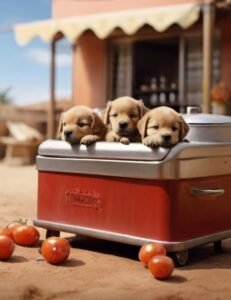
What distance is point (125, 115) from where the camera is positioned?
3.03m

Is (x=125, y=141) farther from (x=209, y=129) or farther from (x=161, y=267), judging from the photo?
(x=161, y=267)

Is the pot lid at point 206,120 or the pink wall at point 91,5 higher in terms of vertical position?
the pink wall at point 91,5

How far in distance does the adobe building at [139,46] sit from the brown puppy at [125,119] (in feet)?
14.6

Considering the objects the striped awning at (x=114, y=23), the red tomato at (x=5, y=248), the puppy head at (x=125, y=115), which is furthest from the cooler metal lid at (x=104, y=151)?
the striped awning at (x=114, y=23)

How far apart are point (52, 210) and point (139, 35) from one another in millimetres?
6382

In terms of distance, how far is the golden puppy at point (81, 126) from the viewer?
3.11m

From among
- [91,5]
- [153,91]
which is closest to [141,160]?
[153,91]

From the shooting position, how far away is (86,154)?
10.0 ft

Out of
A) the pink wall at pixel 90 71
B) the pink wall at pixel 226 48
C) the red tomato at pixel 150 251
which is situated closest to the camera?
the red tomato at pixel 150 251

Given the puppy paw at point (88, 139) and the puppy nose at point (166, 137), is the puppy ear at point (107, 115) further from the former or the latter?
the puppy nose at point (166, 137)

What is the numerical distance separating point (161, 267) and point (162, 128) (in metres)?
0.70

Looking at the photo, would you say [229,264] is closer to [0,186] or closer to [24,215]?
[24,215]

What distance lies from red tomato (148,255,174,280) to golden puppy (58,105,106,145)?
0.84 metres

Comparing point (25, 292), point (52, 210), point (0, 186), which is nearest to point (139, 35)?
point (0, 186)
